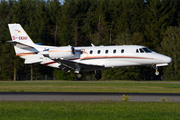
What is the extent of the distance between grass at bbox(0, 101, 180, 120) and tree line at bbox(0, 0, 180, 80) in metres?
41.3

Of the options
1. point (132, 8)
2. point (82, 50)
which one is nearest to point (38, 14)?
point (132, 8)

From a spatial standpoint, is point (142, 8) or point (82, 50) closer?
point (82, 50)

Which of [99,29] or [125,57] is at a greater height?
[99,29]

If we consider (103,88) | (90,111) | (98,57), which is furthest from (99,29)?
(90,111)

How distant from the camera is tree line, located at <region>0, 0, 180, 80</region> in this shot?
65.8 metres

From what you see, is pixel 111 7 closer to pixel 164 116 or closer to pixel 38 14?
pixel 38 14

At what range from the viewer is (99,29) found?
8850cm

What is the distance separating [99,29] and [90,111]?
2945 inches

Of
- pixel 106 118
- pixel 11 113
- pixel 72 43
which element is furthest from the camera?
pixel 72 43

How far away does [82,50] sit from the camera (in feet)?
114

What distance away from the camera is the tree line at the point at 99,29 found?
6581cm

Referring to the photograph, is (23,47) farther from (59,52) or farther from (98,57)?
(98,57)

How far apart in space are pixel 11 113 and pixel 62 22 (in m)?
77.7

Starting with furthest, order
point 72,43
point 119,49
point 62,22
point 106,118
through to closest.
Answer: point 62,22 → point 72,43 → point 119,49 → point 106,118
